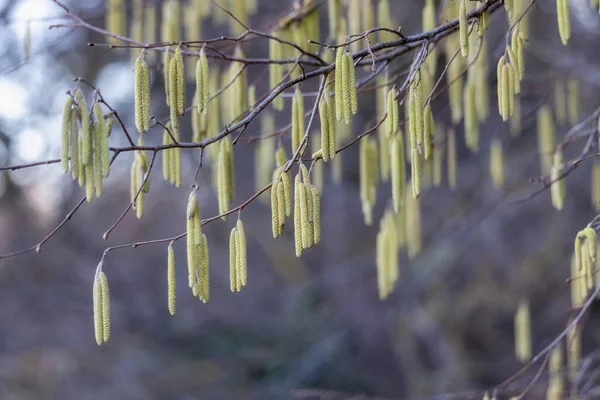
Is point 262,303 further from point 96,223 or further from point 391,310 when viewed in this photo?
point 96,223

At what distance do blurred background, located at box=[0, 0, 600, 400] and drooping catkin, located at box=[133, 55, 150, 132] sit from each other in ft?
11.8

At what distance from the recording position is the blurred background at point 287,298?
554 cm

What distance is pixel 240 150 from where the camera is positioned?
6.98m

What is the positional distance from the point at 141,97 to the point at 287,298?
204 inches

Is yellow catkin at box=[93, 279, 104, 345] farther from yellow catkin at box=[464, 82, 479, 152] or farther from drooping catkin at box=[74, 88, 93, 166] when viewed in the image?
yellow catkin at box=[464, 82, 479, 152]

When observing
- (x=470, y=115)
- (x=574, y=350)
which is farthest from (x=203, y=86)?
(x=574, y=350)

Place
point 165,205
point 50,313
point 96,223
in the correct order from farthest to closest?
point 165,205, point 96,223, point 50,313

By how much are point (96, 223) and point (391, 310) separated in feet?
10.3

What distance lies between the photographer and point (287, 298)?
21.8ft

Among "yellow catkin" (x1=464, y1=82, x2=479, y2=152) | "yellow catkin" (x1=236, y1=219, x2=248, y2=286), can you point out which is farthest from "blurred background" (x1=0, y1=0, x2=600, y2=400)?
"yellow catkin" (x1=236, y1=219, x2=248, y2=286)

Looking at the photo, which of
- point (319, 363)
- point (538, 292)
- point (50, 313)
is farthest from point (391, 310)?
point (50, 313)

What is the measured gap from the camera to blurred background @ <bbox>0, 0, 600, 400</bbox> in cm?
554

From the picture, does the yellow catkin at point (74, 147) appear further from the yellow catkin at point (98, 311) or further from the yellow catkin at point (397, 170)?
the yellow catkin at point (397, 170)

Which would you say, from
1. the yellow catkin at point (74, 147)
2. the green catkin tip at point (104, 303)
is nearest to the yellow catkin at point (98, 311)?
the green catkin tip at point (104, 303)
